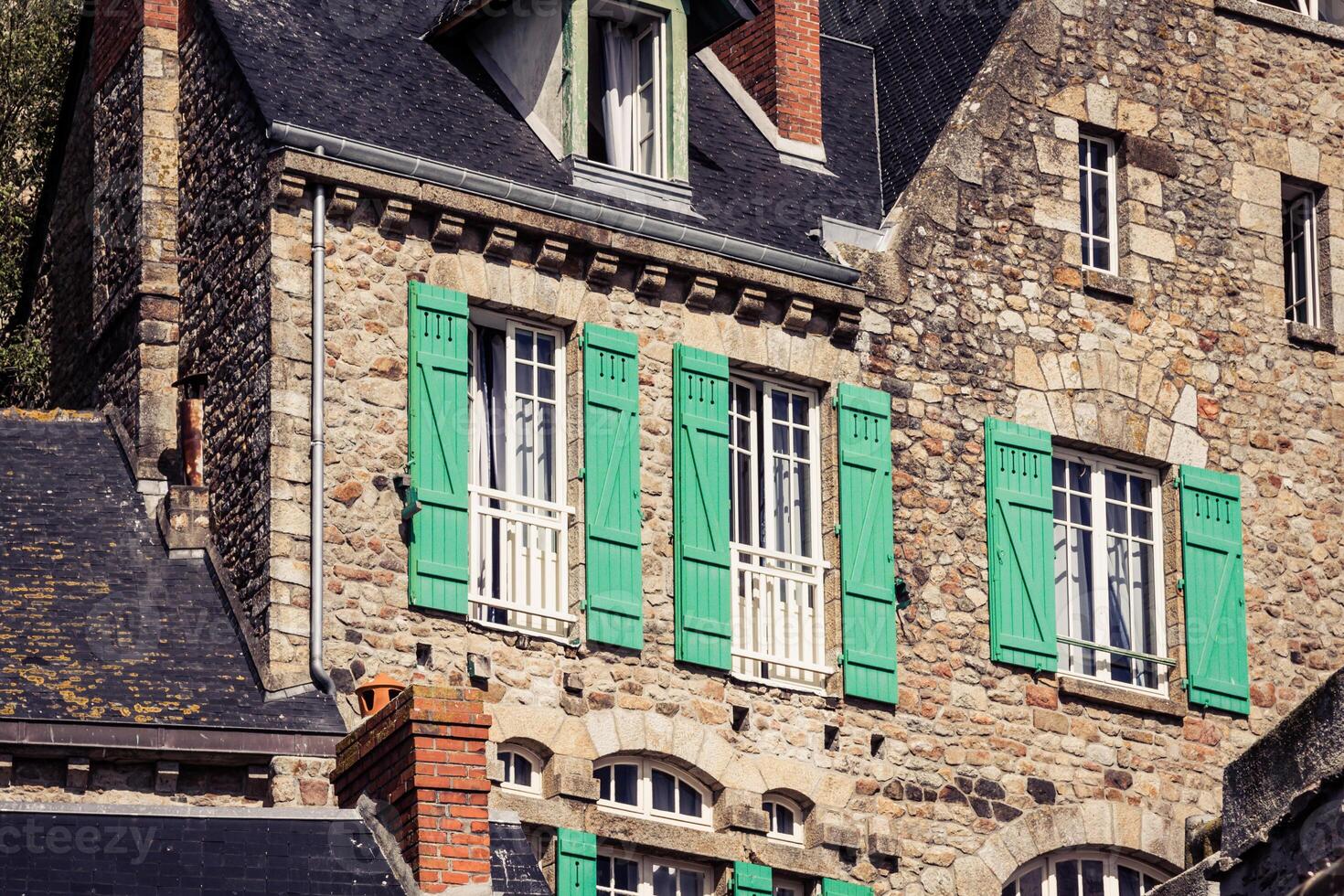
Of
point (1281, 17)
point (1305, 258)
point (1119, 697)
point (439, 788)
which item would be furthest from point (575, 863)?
point (1281, 17)

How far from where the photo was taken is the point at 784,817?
64.1 feet

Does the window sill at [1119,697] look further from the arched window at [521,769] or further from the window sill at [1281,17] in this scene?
the window sill at [1281,17]

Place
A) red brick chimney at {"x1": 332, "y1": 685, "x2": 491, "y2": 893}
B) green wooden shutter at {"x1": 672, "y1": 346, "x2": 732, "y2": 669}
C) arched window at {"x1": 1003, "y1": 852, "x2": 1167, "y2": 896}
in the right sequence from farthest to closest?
arched window at {"x1": 1003, "y1": 852, "x2": 1167, "y2": 896} < green wooden shutter at {"x1": 672, "y1": 346, "x2": 732, "y2": 669} < red brick chimney at {"x1": 332, "y1": 685, "x2": 491, "y2": 893}

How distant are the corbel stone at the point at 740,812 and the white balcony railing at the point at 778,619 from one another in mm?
755

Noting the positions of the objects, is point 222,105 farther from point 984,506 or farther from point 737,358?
point 984,506

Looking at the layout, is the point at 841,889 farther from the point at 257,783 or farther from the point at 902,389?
the point at 257,783

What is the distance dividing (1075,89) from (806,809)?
219 inches

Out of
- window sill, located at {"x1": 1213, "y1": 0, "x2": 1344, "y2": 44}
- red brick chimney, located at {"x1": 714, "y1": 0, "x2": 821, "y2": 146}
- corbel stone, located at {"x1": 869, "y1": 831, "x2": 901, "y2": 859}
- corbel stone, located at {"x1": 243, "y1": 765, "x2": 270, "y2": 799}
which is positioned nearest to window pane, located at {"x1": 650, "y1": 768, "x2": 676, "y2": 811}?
corbel stone, located at {"x1": 869, "y1": 831, "x2": 901, "y2": 859}

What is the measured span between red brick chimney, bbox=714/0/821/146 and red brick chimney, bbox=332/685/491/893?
764 centimetres

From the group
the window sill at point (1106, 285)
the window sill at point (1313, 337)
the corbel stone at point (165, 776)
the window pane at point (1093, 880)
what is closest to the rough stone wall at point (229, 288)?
the corbel stone at point (165, 776)

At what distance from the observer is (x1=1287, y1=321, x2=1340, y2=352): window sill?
887 inches

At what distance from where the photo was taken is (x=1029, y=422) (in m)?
21.1

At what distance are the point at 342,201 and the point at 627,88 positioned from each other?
256 centimetres

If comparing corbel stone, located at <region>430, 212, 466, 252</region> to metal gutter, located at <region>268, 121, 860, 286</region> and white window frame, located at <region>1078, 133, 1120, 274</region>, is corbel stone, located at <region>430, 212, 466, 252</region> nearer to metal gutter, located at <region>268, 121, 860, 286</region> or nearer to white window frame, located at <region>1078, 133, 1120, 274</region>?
metal gutter, located at <region>268, 121, 860, 286</region>
